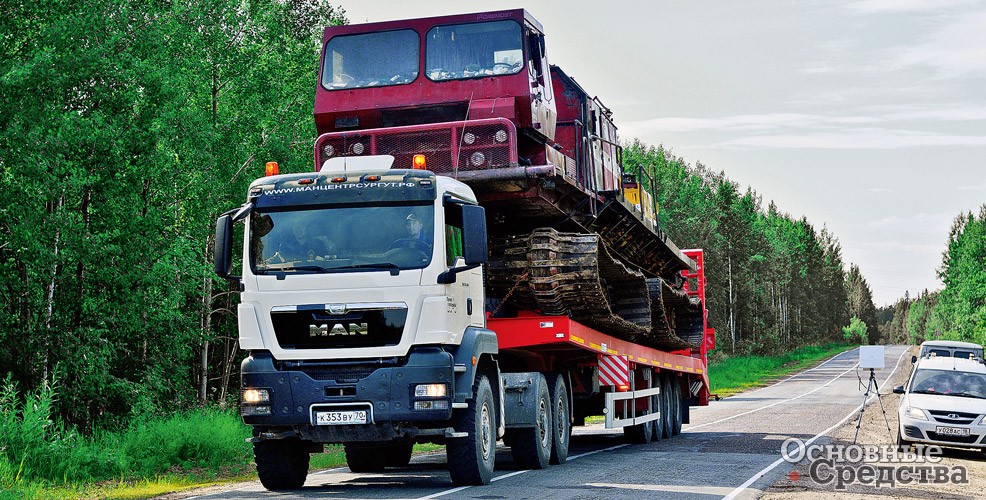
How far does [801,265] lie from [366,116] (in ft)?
392

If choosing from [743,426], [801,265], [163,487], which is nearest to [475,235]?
[163,487]

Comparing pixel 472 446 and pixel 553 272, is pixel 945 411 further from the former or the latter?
pixel 472 446

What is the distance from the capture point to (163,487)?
14.0 m

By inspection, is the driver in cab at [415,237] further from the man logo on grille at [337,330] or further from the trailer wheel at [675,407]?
the trailer wheel at [675,407]

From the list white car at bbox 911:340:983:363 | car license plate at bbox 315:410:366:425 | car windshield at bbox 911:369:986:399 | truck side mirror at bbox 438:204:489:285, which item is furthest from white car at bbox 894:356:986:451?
white car at bbox 911:340:983:363

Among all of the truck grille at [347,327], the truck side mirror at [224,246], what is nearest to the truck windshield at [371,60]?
the truck side mirror at [224,246]

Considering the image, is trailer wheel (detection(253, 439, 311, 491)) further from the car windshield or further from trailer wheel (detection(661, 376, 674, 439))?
the car windshield

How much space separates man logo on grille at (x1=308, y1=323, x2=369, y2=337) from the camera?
11953mm

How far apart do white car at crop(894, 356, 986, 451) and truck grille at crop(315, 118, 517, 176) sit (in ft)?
37.8

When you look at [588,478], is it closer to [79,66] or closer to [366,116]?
[366,116]

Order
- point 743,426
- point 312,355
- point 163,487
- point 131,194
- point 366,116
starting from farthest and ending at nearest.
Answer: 1. point 743,426
2. point 131,194
3. point 366,116
4. point 163,487
5. point 312,355

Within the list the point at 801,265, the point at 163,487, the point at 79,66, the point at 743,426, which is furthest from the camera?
the point at 801,265

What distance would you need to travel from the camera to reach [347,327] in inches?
471

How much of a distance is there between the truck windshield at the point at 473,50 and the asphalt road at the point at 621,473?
525cm
